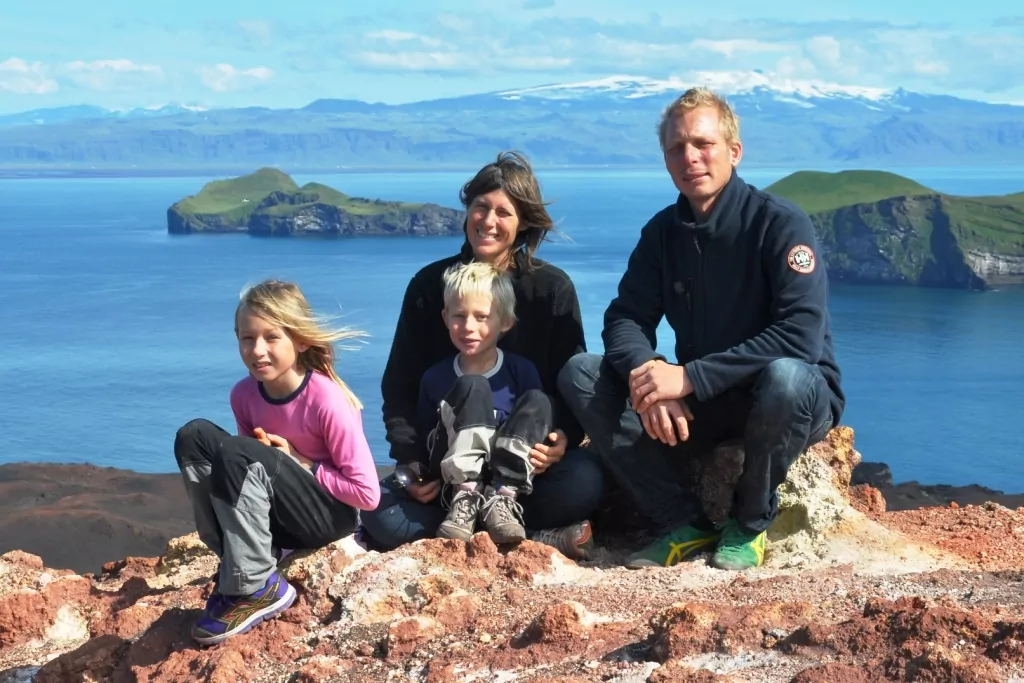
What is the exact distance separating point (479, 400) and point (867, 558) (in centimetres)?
156

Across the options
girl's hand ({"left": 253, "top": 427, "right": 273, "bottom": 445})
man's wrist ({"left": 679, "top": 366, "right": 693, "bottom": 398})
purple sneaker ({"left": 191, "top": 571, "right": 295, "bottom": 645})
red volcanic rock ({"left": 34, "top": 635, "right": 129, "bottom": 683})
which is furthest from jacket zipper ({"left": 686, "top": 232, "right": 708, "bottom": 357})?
red volcanic rock ({"left": 34, "top": 635, "right": 129, "bottom": 683})

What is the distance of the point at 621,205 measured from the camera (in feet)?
364

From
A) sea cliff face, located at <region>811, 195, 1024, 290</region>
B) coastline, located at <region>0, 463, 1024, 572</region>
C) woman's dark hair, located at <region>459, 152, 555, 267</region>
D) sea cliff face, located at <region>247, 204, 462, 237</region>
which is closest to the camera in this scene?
woman's dark hair, located at <region>459, 152, 555, 267</region>

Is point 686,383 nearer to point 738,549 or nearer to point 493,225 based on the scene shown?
point 738,549

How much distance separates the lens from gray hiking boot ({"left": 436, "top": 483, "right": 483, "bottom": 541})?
417cm

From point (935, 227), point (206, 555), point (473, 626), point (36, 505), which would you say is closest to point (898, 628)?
point (473, 626)

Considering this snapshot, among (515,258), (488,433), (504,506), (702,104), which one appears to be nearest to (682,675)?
(504,506)

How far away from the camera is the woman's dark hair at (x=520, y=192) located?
455 centimetres

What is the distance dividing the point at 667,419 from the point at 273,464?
136 centimetres

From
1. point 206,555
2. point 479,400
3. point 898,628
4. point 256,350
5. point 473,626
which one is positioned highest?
point 256,350

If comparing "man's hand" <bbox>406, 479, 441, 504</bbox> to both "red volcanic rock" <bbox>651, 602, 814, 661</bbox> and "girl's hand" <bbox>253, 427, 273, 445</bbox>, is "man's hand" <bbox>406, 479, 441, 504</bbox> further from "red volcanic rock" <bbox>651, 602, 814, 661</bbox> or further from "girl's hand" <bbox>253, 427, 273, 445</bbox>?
"red volcanic rock" <bbox>651, 602, 814, 661</bbox>

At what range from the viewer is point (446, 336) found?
15.5 ft

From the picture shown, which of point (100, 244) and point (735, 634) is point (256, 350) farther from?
point (100, 244)

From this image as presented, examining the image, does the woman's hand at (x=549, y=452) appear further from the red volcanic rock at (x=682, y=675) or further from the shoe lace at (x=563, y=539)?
the red volcanic rock at (x=682, y=675)
